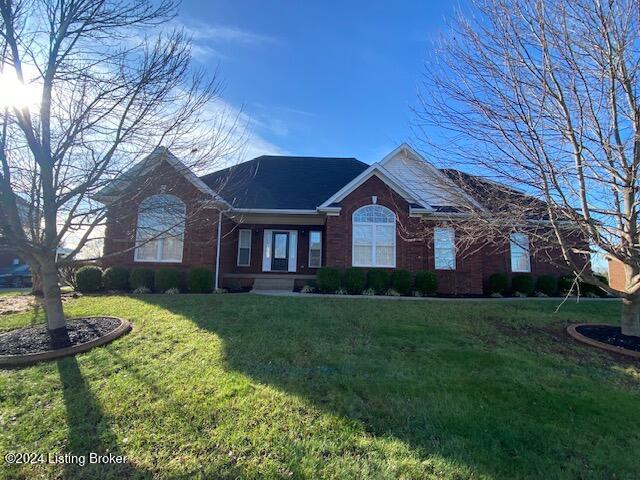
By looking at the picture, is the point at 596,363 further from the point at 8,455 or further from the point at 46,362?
the point at 46,362

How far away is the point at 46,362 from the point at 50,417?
207 centimetres

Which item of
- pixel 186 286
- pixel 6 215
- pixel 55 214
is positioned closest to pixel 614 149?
pixel 55 214

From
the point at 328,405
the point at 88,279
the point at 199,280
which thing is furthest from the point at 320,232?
the point at 328,405

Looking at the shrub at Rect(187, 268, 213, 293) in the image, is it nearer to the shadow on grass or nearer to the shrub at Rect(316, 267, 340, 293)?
the shrub at Rect(316, 267, 340, 293)

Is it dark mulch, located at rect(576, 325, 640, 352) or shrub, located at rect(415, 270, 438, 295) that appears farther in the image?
shrub, located at rect(415, 270, 438, 295)

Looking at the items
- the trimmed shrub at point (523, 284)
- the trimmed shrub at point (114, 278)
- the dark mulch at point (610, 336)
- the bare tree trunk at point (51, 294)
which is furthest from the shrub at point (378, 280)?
the bare tree trunk at point (51, 294)

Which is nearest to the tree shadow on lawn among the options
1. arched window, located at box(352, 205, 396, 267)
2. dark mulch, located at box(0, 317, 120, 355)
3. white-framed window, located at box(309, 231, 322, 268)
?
dark mulch, located at box(0, 317, 120, 355)

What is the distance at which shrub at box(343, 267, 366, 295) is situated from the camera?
1258 centimetres

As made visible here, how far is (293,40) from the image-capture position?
1026 cm

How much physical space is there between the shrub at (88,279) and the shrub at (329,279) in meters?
8.07

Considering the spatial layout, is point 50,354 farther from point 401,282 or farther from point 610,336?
point 610,336

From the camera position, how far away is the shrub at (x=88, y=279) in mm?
12148

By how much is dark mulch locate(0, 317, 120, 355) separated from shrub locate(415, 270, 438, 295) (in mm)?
9768

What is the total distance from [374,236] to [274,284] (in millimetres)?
4719
